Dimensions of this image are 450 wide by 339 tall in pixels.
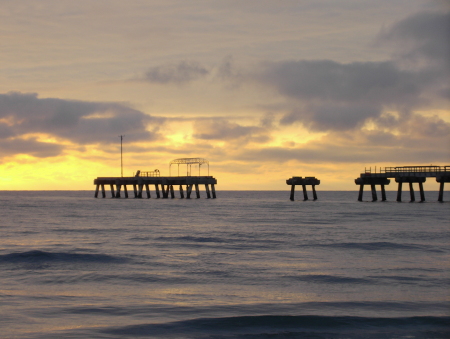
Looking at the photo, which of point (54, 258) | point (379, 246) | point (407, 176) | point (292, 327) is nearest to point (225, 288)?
point (292, 327)

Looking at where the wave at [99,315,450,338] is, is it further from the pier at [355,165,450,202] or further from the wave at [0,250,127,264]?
the pier at [355,165,450,202]

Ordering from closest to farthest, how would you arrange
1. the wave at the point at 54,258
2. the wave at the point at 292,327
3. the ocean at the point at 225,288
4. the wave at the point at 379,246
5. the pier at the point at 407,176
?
the wave at the point at 292,327 < the ocean at the point at 225,288 < the wave at the point at 54,258 < the wave at the point at 379,246 < the pier at the point at 407,176

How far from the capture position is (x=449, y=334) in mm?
11633

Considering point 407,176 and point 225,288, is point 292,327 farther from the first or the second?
point 407,176

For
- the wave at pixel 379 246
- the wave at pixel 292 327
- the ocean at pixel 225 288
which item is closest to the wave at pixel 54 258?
the ocean at pixel 225 288

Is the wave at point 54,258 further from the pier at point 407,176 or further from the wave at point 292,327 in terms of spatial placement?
the pier at point 407,176

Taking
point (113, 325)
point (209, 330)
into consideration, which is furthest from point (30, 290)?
point (209, 330)

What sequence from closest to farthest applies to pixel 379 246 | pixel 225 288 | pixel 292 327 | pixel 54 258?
pixel 292 327 → pixel 225 288 → pixel 54 258 → pixel 379 246

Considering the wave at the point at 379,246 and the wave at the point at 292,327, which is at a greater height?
the wave at the point at 379,246

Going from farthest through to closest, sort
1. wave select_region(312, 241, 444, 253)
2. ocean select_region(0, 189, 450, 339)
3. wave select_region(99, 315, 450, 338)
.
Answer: wave select_region(312, 241, 444, 253), ocean select_region(0, 189, 450, 339), wave select_region(99, 315, 450, 338)

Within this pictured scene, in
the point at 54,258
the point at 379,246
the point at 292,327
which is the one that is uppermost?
the point at 54,258

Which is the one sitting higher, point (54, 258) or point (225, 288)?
point (54, 258)

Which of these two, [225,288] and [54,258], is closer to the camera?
[225,288]

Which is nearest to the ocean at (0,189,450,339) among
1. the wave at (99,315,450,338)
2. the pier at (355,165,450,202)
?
the wave at (99,315,450,338)
